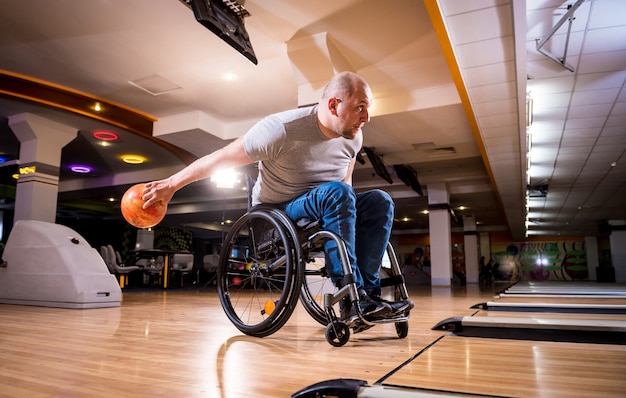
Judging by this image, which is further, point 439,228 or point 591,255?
point 591,255

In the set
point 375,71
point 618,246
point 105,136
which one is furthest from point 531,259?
point 105,136

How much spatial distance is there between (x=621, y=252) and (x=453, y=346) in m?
23.1

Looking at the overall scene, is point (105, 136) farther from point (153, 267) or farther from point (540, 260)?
point (540, 260)

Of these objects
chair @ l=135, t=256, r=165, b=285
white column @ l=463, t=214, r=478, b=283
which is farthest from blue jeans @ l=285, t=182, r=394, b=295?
white column @ l=463, t=214, r=478, b=283

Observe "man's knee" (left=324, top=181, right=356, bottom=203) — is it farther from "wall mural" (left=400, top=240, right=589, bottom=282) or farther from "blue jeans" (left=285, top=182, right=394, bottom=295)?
→ "wall mural" (left=400, top=240, right=589, bottom=282)

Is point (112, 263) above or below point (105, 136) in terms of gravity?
below

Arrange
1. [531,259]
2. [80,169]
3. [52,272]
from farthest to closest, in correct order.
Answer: [531,259], [80,169], [52,272]

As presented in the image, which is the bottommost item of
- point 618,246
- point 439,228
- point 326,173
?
point 326,173

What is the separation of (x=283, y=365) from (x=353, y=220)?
588 millimetres

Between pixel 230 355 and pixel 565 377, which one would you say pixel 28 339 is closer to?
pixel 230 355

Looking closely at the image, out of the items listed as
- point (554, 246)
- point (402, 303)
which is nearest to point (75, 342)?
point (402, 303)

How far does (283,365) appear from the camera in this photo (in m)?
1.23

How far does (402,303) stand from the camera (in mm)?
1605

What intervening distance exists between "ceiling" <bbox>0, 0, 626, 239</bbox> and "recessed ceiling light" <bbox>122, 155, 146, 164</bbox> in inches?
15.9
